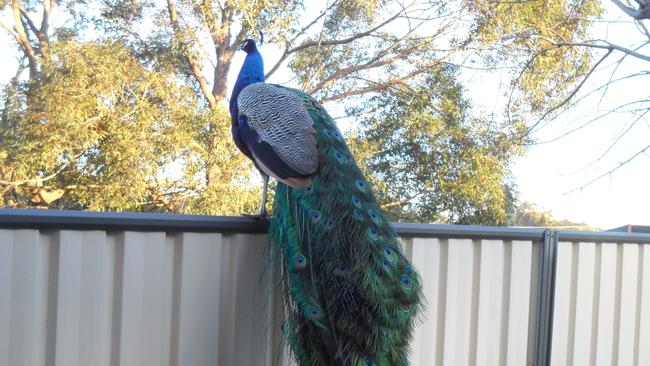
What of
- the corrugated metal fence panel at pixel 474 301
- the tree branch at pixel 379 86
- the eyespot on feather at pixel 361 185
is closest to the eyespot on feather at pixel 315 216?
the eyespot on feather at pixel 361 185

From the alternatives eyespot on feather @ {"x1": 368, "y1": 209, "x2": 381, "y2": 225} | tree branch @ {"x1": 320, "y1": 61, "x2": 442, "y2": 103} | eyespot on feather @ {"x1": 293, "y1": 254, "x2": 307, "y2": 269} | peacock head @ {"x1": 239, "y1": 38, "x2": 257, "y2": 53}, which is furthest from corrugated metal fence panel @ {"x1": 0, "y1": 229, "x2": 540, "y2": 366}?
tree branch @ {"x1": 320, "y1": 61, "x2": 442, "y2": 103}

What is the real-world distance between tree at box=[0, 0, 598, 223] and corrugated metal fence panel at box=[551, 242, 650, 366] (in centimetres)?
530

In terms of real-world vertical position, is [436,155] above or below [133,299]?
above

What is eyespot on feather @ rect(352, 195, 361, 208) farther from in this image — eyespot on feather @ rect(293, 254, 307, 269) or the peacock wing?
eyespot on feather @ rect(293, 254, 307, 269)

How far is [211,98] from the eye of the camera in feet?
38.8

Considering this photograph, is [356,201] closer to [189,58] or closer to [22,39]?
[189,58]

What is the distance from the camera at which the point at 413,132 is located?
1220 centimetres

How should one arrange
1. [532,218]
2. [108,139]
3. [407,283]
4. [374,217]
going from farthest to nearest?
[532,218]
[108,139]
[374,217]
[407,283]

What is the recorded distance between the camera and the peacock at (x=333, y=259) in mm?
2434

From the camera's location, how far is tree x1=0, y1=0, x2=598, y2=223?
32.5 feet

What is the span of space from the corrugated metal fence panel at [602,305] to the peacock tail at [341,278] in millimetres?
1061

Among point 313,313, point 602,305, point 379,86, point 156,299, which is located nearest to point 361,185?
point 313,313

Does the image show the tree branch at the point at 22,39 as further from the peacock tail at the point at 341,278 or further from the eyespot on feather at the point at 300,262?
the eyespot on feather at the point at 300,262

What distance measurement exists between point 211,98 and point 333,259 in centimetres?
957
